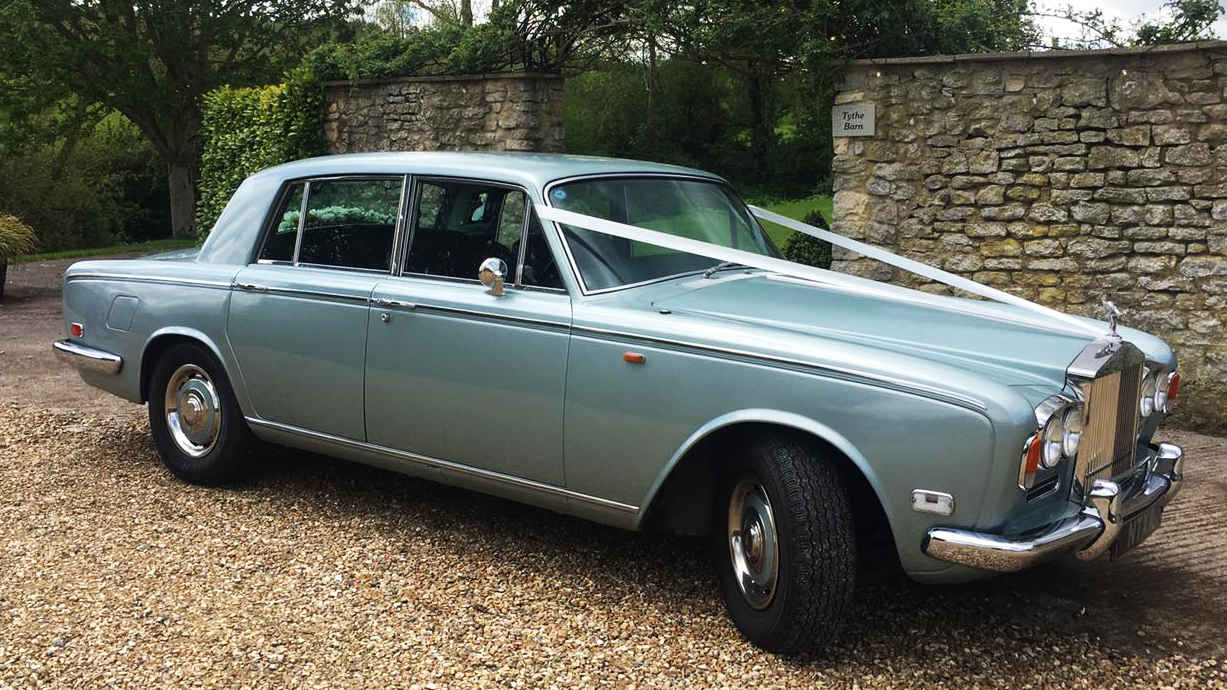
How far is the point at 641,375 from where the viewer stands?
3916 millimetres

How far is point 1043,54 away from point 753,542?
5.18 metres

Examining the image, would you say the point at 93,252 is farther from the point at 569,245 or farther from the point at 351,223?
the point at 569,245

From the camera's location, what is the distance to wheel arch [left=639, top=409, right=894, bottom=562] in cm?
350

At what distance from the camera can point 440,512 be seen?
5.23m

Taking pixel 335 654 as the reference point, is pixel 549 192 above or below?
above

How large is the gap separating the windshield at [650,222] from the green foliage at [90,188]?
20396mm

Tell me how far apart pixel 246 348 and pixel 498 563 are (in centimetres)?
164

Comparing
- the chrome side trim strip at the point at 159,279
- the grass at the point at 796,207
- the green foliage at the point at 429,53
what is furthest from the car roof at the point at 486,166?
the grass at the point at 796,207

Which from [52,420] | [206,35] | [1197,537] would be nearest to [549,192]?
[1197,537]

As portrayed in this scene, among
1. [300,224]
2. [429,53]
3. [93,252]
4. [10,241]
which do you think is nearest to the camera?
[300,224]

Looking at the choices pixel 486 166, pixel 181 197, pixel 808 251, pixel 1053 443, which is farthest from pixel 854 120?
pixel 181 197

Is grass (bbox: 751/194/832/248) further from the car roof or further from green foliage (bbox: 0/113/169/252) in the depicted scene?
green foliage (bbox: 0/113/169/252)

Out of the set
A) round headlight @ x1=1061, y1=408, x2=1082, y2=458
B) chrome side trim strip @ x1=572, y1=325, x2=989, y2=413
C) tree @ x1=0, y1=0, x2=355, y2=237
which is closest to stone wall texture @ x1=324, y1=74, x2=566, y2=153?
chrome side trim strip @ x1=572, y1=325, x2=989, y2=413

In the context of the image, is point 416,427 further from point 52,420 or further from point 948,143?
point 948,143
